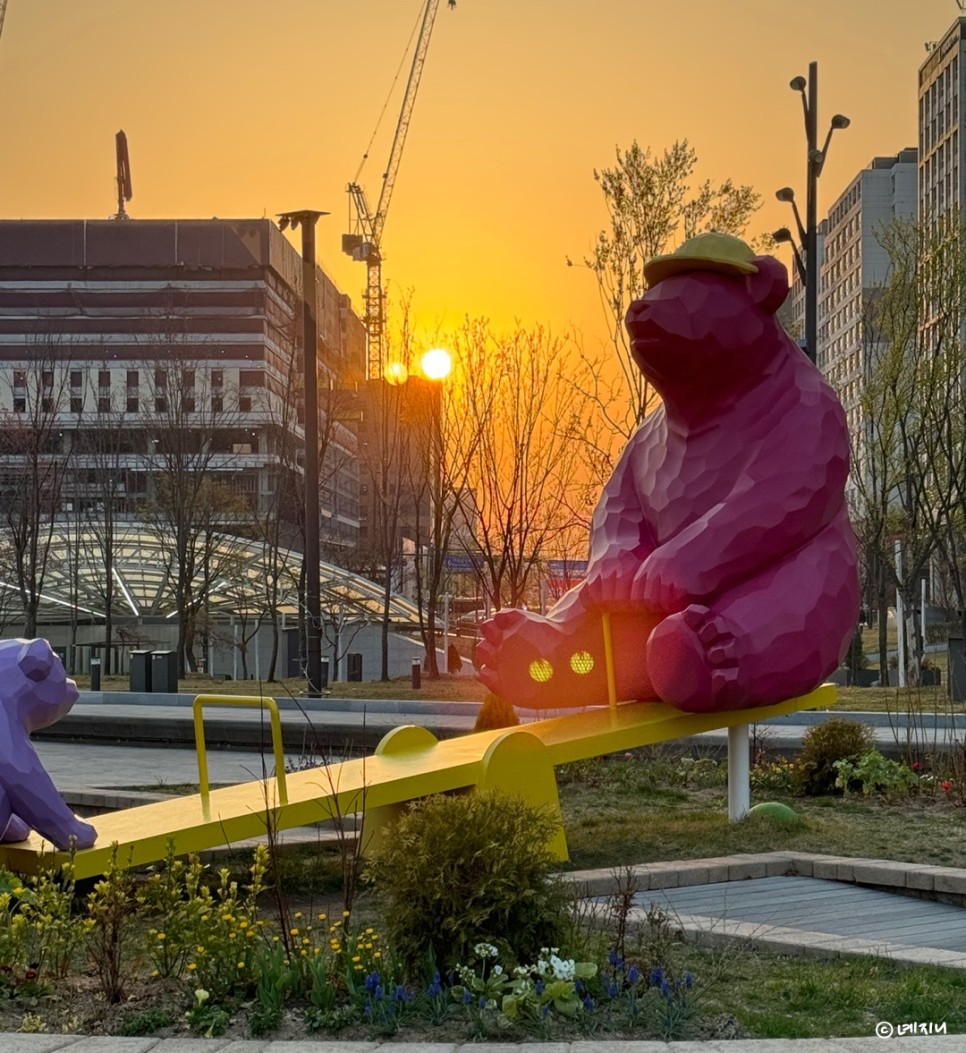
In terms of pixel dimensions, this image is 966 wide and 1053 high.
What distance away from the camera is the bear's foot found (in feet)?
24.8

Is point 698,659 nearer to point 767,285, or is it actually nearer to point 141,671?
point 767,285

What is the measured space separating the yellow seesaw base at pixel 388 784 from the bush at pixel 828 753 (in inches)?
58.7

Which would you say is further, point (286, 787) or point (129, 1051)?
point (286, 787)

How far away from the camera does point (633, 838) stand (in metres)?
7.96

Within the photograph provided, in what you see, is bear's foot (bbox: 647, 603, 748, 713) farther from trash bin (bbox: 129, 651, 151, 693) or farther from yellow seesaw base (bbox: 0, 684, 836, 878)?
trash bin (bbox: 129, 651, 151, 693)

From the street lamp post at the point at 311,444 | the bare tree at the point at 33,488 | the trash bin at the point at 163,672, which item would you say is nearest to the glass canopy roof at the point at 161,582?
the bare tree at the point at 33,488

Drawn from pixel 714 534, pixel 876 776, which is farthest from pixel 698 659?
pixel 876 776

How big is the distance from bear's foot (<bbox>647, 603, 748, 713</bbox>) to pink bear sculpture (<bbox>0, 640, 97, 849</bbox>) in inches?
129

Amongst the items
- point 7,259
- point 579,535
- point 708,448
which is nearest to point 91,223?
point 7,259

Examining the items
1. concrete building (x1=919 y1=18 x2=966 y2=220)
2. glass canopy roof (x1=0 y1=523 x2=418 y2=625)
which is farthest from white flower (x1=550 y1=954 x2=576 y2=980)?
concrete building (x1=919 y1=18 x2=966 y2=220)

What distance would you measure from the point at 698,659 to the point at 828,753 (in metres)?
2.88

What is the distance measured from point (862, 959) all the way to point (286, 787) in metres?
3.10

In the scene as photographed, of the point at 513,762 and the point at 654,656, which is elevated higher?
the point at 654,656

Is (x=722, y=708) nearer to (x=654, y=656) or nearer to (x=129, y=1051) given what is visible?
(x=654, y=656)
